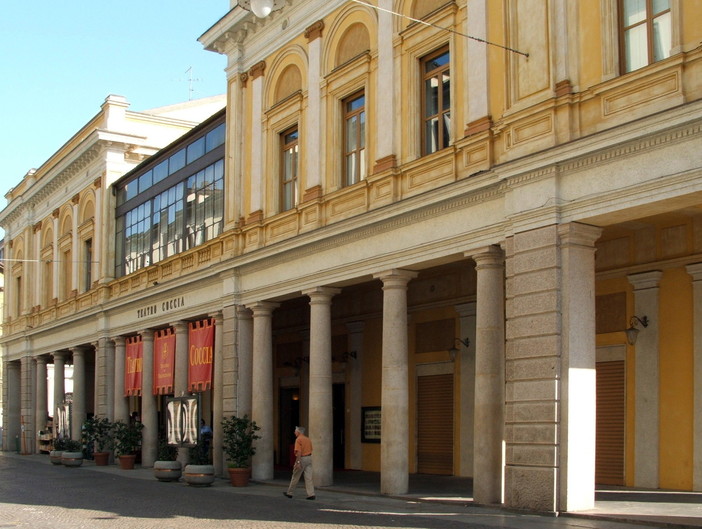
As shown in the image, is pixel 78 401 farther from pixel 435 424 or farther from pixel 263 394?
pixel 435 424

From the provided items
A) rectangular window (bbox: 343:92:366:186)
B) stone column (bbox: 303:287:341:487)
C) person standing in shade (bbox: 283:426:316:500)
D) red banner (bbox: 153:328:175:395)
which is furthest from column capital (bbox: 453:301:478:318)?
red banner (bbox: 153:328:175:395)

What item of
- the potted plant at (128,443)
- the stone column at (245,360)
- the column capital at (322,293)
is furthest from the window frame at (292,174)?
the potted plant at (128,443)

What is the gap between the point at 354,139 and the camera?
886 inches

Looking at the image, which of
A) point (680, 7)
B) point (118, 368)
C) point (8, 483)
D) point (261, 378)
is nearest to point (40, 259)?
point (118, 368)

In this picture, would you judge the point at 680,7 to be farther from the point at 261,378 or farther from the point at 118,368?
the point at 118,368

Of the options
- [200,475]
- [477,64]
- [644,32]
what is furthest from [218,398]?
[644,32]

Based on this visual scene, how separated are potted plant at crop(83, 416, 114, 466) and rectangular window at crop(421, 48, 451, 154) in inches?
738

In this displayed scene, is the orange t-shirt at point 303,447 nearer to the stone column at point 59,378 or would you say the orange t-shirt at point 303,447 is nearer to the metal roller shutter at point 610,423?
the metal roller shutter at point 610,423

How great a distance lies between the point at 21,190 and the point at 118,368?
1744cm

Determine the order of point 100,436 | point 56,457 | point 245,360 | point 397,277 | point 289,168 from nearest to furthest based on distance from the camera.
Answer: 1. point 397,277
2. point 289,168
3. point 245,360
4. point 100,436
5. point 56,457

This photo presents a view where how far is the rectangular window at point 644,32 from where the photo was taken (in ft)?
48.6

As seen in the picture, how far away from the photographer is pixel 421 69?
66.3 feet

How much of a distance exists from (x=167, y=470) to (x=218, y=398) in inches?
92.8

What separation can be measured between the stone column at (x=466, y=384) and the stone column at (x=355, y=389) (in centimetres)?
454
